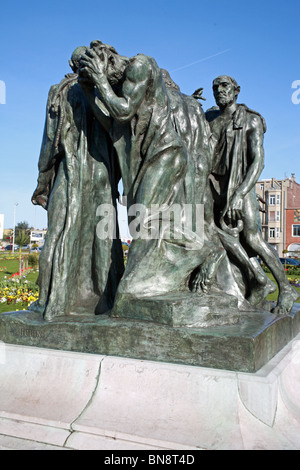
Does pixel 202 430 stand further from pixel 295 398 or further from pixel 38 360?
pixel 38 360

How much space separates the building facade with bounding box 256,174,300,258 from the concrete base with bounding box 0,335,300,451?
46.4 m

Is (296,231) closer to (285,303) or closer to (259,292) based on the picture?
(259,292)

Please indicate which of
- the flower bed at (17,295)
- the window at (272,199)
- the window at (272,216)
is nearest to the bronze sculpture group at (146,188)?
the flower bed at (17,295)

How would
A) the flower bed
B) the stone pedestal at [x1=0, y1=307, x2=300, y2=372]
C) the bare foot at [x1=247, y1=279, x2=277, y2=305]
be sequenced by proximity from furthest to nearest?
the flower bed
the bare foot at [x1=247, y1=279, x2=277, y2=305]
the stone pedestal at [x1=0, y1=307, x2=300, y2=372]

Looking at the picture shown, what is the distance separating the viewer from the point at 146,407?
2.86 metres

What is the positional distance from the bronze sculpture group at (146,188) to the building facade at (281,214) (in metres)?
44.7

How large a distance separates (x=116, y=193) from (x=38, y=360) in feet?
5.83

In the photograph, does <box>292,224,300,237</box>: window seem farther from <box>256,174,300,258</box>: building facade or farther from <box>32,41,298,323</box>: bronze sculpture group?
<box>32,41,298,323</box>: bronze sculpture group

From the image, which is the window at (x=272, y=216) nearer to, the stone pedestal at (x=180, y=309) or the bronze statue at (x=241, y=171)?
the bronze statue at (x=241, y=171)

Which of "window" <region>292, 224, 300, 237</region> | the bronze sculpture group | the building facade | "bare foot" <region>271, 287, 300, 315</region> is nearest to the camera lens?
the bronze sculpture group

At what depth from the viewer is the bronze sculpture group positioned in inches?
147

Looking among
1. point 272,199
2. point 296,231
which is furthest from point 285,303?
point 272,199

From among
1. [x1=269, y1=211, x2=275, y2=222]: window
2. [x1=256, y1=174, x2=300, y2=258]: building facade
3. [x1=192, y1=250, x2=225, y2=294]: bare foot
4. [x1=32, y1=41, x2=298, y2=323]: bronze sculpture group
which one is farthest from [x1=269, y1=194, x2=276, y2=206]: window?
[x1=192, y1=250, x2=225, y2=294]: bare foot
